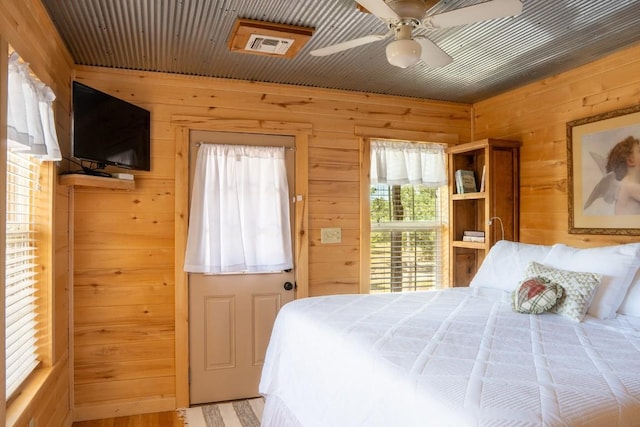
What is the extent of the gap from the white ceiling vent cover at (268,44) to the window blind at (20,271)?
51.5 inches

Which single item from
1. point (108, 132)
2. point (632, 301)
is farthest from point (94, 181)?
point (632, 301)

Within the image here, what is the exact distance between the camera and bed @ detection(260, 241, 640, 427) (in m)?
1.29

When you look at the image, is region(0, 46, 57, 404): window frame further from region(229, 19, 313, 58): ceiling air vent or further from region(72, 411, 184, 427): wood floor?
region(229, 19, 313, 58): ceiling air vent

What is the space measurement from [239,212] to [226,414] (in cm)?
141

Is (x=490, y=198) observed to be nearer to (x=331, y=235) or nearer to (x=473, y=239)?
(x=473, y=239)

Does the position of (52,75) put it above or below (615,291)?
above

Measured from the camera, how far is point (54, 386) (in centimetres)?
265

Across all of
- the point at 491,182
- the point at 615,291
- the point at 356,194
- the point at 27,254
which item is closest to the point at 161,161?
the point at 27,254

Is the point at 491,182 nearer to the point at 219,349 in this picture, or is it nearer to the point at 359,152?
the point at 359,152

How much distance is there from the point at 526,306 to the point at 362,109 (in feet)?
7.03

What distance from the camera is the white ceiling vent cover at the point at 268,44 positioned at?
2646 mm

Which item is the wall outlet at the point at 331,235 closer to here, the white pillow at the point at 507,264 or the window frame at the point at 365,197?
the window frame at the point at 365,197

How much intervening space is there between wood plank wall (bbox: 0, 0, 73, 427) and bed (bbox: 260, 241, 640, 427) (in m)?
1.11

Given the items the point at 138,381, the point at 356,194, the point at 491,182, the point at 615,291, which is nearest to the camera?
the point at 615,291
